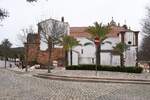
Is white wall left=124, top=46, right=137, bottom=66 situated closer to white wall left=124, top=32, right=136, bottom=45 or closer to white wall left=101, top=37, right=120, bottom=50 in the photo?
white wall left=124, top=32, right=136, bottom=45

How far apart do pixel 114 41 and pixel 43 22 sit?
3336 centimetres

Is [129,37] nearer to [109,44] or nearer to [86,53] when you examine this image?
[109,44]

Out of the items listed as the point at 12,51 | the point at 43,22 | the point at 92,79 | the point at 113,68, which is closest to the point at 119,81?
the point at 92,79

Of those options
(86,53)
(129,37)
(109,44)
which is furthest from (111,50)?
(86,53)

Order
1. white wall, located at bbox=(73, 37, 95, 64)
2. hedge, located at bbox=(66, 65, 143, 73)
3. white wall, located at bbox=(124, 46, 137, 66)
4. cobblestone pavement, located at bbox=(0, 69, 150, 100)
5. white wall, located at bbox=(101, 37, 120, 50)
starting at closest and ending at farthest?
1. cobblestone pavement, located at bbox=(0, 69, 150, 100)
2. hedge, located at bbox=(66, 65, 143, 73)
3. white wall, located at bbox=(124, 46, 137, 66)
4. white wall, located at bbox=(101, 37, 120, 50)
5. white wall, located at bbox=(73, 37, 95, 64)

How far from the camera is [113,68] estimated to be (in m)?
46.7

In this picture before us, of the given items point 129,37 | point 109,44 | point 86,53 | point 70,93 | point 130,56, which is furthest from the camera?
point 86,53

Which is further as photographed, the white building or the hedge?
the white building

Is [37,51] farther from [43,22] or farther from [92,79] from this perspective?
[92,79]

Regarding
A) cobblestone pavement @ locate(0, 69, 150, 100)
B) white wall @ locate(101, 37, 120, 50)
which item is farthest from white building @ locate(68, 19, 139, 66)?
cobblestone pavement @ locate(0, 69, 150, 100)

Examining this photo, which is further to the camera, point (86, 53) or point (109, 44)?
point (86, 53)

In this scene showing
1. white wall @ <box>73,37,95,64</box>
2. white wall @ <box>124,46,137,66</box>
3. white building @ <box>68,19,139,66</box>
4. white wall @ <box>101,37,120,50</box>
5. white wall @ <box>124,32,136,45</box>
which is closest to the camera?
white wall @ <box>124,46,137,66</box>

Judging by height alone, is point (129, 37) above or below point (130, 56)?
above

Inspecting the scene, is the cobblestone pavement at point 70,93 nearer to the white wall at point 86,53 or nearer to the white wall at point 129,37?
the white wall at point 129,37
